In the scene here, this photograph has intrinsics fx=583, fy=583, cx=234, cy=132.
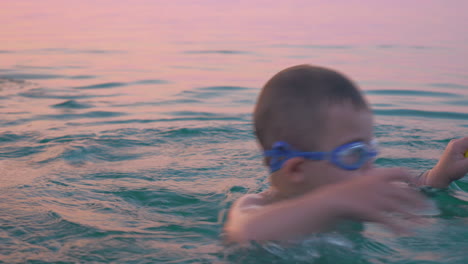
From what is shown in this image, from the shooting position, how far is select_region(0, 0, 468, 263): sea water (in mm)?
2732

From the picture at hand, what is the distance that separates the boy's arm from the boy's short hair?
0.42 m

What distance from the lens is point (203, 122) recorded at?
19.7 ft

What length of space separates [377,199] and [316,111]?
0.63m

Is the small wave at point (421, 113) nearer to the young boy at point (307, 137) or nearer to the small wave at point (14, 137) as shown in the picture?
the small wave at point (14, 137)

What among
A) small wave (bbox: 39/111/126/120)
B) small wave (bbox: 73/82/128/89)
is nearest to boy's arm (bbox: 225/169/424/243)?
small wave (bbox: 39/111/126/120)

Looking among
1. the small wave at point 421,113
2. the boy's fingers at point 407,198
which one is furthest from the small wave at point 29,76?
the boy's fingers at point 407,198

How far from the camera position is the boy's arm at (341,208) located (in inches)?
73.7

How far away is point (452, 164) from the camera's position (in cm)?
335

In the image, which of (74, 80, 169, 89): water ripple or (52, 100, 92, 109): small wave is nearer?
(52, 100, 92, 109): small wave

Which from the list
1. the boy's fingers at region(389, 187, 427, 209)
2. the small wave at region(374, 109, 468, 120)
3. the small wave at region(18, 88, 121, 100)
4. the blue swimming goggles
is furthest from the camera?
the small wave at region(18, 88, 121, 100)

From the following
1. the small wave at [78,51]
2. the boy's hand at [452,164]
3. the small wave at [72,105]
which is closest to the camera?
the boy's hand at [452,164]

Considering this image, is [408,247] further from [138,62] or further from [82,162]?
[138,62]

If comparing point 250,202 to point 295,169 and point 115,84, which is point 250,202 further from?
point 115,84

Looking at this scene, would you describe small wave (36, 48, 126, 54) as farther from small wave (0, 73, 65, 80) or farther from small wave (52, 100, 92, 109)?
small wave (52, 100, 92, 109)
